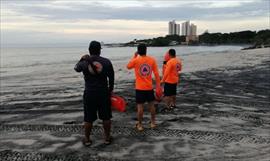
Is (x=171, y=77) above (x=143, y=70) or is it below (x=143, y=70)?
below

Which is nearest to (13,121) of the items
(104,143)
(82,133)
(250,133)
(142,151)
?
(82,133)

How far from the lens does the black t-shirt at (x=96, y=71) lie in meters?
7.01

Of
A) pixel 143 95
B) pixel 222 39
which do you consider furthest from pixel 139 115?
pixel 222 39

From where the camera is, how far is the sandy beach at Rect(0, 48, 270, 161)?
679 cm

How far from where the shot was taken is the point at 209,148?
7.08m

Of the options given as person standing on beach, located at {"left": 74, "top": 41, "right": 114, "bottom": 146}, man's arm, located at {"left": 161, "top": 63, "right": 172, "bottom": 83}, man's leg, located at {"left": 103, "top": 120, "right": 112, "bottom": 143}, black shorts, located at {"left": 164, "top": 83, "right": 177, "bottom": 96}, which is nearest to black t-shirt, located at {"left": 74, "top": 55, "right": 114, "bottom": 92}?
person standing on beach, located at {"left": 74, "top": 41, "right": 114, "bottom": 146}

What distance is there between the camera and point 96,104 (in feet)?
23.5

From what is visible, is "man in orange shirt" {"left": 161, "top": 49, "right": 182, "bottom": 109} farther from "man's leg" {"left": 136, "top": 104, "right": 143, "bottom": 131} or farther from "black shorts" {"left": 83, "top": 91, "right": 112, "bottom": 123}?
"black shorts" {"left": 83, "top": 91, "right": 112, "bottom": 123}

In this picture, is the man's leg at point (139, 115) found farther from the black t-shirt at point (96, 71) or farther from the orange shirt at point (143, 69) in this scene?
the black t-shirt at point (96, 71)

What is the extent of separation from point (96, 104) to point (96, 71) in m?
0.61

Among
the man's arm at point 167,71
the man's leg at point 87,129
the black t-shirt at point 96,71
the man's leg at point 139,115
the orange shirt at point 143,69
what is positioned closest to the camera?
the black t-shirt at point 96,71

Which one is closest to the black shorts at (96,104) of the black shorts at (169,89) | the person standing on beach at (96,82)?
the person standing on beach at (96,82)

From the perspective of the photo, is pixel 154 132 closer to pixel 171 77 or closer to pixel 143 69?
pixel 143 69

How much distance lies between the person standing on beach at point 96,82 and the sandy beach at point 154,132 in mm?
623
